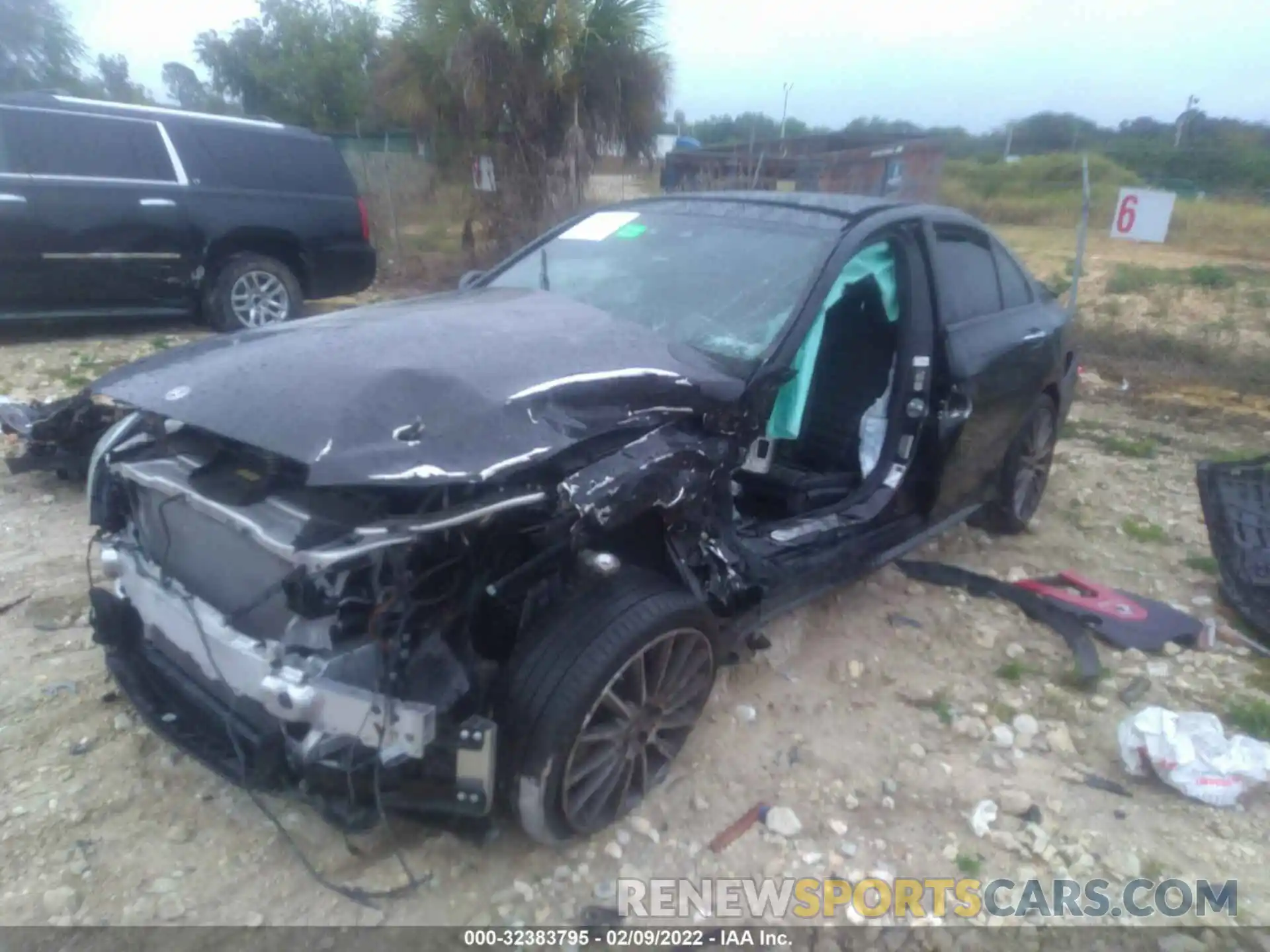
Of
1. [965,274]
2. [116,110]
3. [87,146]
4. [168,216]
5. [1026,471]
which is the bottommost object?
[1026,471]

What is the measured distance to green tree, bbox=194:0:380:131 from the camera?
23.7 meters

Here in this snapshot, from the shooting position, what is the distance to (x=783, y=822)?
9.11ft

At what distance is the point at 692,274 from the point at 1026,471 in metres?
2.40

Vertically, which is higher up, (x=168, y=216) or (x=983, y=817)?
(x=168, y=216)

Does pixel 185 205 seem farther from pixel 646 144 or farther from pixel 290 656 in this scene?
pixel 290 656

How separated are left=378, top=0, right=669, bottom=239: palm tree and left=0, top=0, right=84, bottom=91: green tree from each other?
62.0 feet

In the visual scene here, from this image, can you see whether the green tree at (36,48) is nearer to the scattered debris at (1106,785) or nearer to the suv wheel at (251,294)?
the suv wheel at (251,294)

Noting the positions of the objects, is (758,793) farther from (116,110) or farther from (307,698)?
→ (116,110)

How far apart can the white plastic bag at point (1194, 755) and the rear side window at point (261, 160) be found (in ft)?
26.0

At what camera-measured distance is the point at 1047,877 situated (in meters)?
2.65

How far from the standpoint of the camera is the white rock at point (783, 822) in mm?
2752

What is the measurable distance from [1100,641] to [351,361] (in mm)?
3267

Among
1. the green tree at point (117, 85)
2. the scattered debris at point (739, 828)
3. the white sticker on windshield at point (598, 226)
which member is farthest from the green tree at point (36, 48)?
the scattered debris at point (739, 828)

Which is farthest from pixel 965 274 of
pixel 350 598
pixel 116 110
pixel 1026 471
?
pixel 116 110
